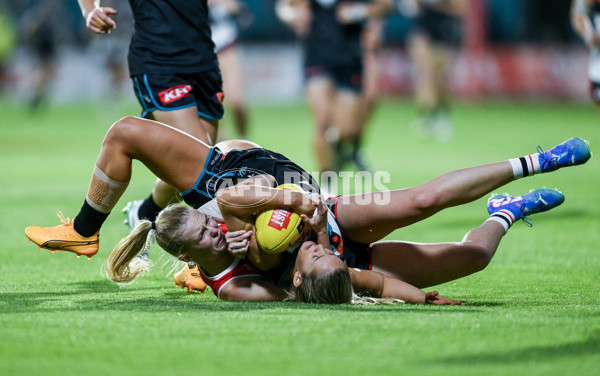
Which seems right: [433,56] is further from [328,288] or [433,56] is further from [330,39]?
[328,288]

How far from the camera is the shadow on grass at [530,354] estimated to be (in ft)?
11.9

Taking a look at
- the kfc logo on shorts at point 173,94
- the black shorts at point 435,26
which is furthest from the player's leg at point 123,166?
the black shorts at point 435,26

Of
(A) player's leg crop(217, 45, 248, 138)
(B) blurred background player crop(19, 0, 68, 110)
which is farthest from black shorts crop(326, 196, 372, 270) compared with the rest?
(B) blurred background player crop(19, 0, 68, 110)

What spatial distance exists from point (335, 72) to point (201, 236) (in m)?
5.54

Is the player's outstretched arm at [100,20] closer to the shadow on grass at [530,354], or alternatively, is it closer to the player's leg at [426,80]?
the shadow on grass at [530,354]

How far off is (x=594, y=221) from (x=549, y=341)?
186 inches

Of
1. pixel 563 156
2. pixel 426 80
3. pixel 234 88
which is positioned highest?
pixel 426 80

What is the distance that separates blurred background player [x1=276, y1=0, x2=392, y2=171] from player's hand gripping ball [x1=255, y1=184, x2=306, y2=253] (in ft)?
16.1

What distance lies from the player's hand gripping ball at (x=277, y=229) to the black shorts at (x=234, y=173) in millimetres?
415

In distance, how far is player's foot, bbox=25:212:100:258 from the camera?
544 cm

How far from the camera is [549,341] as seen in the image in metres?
3.92

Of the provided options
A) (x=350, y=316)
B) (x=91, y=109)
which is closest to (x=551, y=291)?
(x=350, y=316)

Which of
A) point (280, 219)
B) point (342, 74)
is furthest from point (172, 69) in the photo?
point (342, 74)

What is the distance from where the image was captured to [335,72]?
33.2ft
